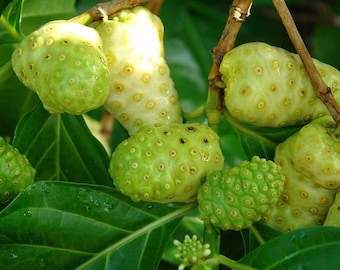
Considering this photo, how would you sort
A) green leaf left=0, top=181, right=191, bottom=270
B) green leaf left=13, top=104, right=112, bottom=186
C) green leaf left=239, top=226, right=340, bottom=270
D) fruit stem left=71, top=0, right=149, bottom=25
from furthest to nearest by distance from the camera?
green leaf left=13, top=104, right=112, bottom=186, fruit stem left=71, top=0, right=149, bottom=25, green leaf left=0, top=181, right=191, bottom=270, green leaf left=239, top=226, right=340, bottom=270

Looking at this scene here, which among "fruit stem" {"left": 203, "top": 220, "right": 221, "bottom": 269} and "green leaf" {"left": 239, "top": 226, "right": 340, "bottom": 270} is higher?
"green leaf" {"left": 239, "top": 226, "right": 340, "bottom": 270}

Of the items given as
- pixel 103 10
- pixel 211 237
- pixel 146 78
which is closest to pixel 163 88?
pixel 146 78

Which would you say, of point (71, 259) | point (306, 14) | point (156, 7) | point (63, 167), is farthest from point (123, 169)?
point (306, 14)

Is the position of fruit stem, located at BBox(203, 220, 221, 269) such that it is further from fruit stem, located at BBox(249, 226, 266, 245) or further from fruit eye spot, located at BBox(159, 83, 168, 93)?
fruit eye spot, located at BBox(159, 83, 168, 93)

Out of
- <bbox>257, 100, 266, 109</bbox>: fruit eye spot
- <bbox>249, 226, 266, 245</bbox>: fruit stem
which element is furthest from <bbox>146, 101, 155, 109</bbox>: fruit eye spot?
<bbox>249, 226, 266, 245</bbox>: fruit stem

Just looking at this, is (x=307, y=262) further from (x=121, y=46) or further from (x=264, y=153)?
(x=121, y=46)

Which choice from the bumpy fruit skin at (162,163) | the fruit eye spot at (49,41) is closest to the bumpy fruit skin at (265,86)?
the bumpy fruit skin at (162,163)

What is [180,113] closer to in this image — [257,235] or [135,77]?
[135,77]

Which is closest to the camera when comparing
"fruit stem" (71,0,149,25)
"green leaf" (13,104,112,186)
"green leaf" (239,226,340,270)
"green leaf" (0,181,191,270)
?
"green leaf" (239,226,340,270)
